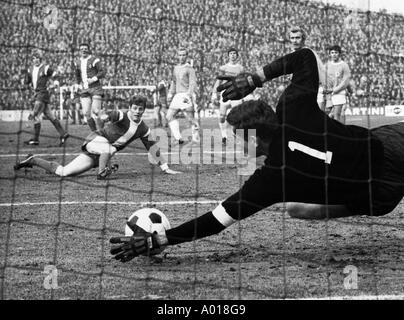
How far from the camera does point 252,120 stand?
5.69 m

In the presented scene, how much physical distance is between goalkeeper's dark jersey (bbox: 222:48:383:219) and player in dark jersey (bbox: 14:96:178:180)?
542 cm

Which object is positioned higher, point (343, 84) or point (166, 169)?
point (343, 84)

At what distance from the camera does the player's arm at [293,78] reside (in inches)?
227

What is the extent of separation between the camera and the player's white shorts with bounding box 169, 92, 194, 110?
53.2 ft

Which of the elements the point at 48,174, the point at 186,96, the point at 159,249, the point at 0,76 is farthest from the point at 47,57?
the point at 159,249

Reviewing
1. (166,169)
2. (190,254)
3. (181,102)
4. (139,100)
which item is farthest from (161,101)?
(190,254)

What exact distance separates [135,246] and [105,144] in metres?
5.52

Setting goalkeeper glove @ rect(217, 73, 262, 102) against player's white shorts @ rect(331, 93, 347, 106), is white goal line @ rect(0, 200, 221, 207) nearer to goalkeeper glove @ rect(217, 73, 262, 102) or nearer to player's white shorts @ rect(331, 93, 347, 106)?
goalkeeper glove @ rect(217, 73, 262, 102)

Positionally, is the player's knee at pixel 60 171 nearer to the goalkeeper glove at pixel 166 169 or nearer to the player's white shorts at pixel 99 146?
the player's white shorts at pixel 99 146

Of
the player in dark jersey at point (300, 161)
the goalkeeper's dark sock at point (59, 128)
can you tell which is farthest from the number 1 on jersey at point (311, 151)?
the goalkeeper's dark sock at point (59, 128)

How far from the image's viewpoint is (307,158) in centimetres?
568

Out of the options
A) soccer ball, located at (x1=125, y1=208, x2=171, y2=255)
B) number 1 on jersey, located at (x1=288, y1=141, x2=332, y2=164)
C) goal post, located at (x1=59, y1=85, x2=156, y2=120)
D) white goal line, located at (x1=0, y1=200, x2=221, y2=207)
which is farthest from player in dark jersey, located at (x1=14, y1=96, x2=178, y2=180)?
goal post, located at (x1=59, y1=85, x2=156, y2=120)

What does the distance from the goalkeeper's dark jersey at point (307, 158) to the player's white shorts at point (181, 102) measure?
10405 millimetres

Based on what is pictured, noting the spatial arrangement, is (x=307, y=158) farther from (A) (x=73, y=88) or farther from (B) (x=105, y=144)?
(A) (x=73, y=88)
